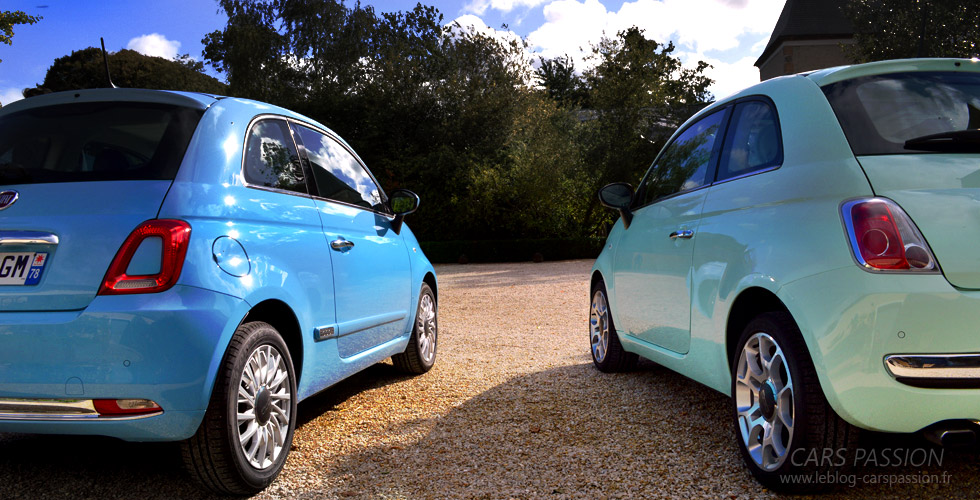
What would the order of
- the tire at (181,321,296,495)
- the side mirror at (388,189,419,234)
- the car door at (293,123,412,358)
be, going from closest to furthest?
the tire at (181,321,296,495), the car door at (293,123,412,358), the side mirror at (388,189,419,234)

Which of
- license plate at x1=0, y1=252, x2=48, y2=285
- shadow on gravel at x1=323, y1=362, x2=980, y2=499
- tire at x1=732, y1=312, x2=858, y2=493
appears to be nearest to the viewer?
tire at x1=732, y1=312, x2=858, y2=493

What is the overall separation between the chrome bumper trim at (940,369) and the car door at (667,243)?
1.41 metres

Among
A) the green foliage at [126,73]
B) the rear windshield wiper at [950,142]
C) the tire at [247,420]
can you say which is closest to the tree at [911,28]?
the rear windshield wiper at [950,142]

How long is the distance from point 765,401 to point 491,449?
1422 millimetres

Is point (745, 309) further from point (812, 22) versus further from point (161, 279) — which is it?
point (812, 22)

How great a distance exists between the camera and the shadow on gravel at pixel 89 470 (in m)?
3.12

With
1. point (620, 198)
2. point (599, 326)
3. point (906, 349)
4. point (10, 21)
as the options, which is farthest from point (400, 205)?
point (10, 21)

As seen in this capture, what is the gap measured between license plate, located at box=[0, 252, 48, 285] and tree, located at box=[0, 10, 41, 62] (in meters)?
20.1

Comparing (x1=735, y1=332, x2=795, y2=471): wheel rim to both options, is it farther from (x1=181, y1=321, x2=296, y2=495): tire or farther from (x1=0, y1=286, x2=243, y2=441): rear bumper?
(x1=0, y1=286, x2=243, y2=441): rear bumper

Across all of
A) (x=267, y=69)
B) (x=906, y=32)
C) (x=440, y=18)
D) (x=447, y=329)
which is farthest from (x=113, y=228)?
(x=440, y=18)

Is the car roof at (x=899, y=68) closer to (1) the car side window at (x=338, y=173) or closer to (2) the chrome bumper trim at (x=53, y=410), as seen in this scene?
(1) the car side window at (x=338, y=173)

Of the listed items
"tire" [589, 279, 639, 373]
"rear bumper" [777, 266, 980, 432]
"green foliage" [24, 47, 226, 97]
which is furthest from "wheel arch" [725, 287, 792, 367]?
"green foliage" [24, 47, 226, 97]

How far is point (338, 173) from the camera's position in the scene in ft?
15.1

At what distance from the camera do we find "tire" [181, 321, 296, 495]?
9.36 feet
